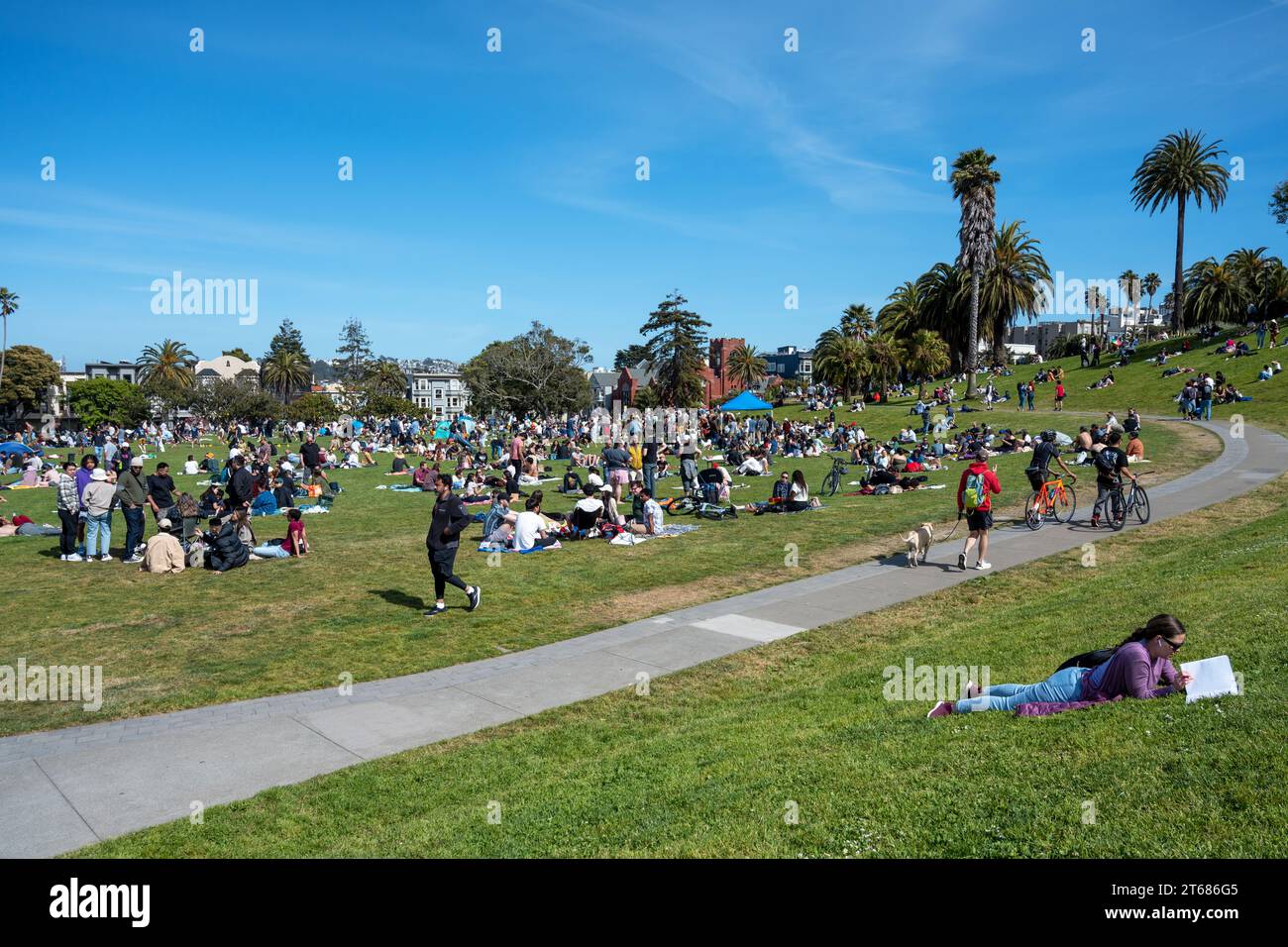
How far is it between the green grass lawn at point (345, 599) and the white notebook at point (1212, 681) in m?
6.70

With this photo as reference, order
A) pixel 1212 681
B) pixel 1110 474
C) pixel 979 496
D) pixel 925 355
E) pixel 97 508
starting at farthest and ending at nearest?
pixel 925 355 → pixel 1110 474 → pixel 97 508 → pixel 979 496 → pixel 1212 681

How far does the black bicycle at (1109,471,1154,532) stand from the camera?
15047 mm

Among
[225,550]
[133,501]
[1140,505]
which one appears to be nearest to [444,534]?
[225,550]

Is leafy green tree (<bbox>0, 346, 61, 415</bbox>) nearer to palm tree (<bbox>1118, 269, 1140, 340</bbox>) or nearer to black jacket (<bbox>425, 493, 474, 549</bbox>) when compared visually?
black jacket (<bbox>425, 493, 474, 549</bbox>)

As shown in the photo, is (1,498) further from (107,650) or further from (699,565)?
(699,565)

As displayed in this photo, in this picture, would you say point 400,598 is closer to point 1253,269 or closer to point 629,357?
point 1253,269

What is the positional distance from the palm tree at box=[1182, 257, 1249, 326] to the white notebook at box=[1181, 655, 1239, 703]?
77.0 metres

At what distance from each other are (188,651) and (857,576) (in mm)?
9437

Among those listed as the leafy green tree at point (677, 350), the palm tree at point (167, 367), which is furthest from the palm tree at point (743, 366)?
the palm tree at point (167, 367)

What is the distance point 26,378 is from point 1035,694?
103 m

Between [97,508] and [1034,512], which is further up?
[97,508]

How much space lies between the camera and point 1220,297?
69938 millimetres

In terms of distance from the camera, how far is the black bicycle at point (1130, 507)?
592 inches
